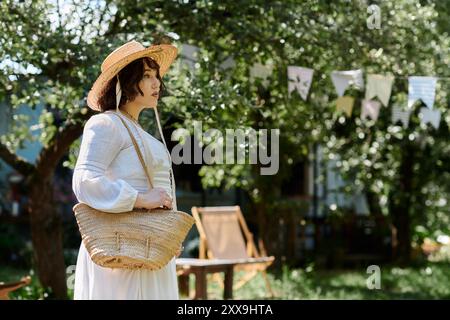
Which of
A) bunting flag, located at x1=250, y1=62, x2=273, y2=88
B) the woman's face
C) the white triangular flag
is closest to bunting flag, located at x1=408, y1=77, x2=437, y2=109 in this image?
bunting flag, located at x1=250, y1=62, x2=273, y2=88

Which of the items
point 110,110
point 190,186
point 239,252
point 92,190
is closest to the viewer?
point 92,190

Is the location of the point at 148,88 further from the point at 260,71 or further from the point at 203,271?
the point at 203,271

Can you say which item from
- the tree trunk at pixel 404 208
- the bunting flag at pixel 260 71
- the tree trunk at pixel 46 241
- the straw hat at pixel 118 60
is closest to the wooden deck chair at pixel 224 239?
the tree trunk at pixel 46 241

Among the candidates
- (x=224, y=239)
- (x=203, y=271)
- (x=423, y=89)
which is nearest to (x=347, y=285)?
(x=224, y=239)

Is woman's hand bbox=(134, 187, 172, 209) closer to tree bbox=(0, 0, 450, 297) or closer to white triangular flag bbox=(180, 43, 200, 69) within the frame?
tree bbox=(0, 0, 450, 297)

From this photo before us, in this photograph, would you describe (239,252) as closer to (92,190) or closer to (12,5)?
(12,5)

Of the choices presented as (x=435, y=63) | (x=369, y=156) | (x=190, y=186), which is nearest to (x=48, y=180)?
(x=435, y=63)

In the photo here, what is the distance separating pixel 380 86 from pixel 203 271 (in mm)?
2364

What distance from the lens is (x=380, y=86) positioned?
24.9ft

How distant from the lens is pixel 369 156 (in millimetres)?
12609

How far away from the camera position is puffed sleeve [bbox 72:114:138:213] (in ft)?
11.0

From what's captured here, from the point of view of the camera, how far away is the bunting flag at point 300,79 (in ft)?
23.5

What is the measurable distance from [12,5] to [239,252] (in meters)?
4.01

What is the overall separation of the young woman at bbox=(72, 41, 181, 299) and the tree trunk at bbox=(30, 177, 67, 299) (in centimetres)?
436
